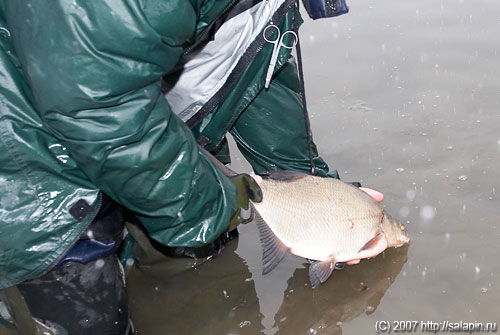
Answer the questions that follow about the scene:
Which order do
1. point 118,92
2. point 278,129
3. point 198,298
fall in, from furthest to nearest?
point 278,129 < point 198,298 < point 118,92

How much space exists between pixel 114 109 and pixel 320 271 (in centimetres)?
135

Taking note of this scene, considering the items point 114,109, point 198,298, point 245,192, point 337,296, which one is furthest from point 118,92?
point 337,296

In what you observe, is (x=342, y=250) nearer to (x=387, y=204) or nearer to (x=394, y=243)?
(x=394, y=243)

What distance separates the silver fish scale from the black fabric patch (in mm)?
772

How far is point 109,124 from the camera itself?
8.13ft

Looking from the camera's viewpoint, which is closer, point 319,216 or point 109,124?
point 109,124

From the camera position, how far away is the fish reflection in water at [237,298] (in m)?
3.35

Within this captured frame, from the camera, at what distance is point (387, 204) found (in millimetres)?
3969

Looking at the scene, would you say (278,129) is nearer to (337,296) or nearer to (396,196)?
(396,196)

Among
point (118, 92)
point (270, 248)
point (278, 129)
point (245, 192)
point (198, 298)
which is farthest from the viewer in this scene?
point (278, 129)

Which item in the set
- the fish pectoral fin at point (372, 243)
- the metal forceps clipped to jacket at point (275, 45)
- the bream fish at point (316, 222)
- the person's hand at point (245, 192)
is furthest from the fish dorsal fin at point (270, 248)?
the metal forceps clipped to jacket at point (275, 45)

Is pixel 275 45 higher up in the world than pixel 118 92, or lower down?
lower down

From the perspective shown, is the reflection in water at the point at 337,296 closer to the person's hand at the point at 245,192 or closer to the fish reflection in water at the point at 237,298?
the fish reflection in water at the point at 237,298

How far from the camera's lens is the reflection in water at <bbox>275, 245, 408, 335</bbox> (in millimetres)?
3309
